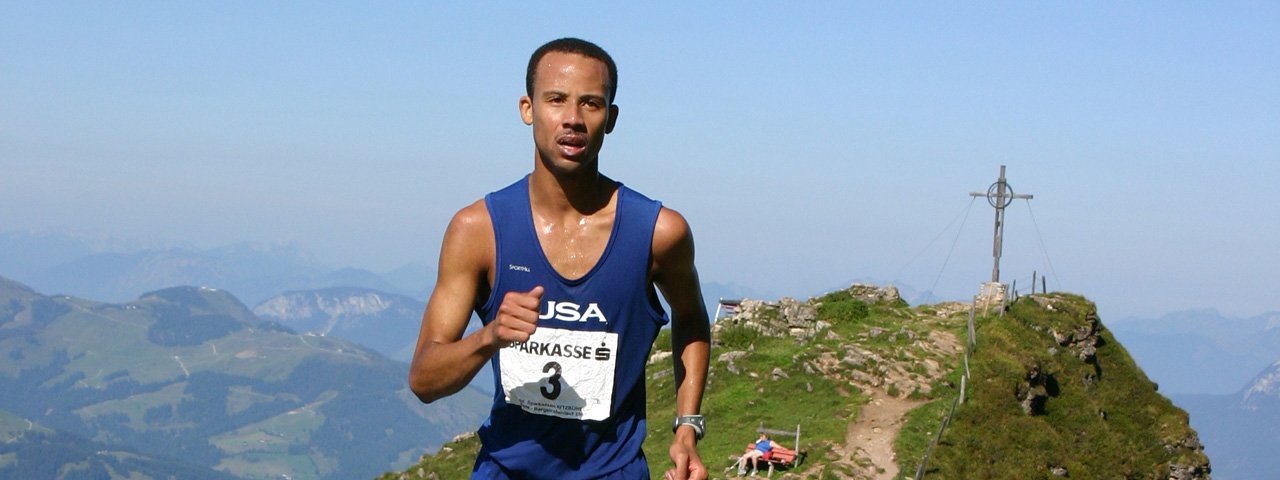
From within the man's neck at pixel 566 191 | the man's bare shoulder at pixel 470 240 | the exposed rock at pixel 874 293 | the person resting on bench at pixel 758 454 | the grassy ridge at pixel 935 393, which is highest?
the exposed rock at pixel 874 293

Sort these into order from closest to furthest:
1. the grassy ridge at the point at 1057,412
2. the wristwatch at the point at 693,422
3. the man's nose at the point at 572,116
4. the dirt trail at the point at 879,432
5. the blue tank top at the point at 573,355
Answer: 1. the man's nose at the point at 572,116
2. the blue tank top at the point at 573,355
3. the wristwatch at the point at 693,422
4. the dirt trail at the point at 879,432
5. the grassy ridge at the point at 1057,412

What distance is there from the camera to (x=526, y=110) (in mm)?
5176

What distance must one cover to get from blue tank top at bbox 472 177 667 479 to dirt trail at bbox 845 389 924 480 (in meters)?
16.8

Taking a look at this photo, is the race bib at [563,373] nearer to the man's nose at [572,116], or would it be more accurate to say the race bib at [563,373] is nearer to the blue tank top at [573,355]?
the blue tank top at [573,355]

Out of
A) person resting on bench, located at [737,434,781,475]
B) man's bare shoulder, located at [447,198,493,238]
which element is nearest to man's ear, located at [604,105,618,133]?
man's bare shoulder, located at [447,198,493,238]

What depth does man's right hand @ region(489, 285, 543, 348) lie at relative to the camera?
432 centimetres

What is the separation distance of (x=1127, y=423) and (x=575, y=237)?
97.0ft

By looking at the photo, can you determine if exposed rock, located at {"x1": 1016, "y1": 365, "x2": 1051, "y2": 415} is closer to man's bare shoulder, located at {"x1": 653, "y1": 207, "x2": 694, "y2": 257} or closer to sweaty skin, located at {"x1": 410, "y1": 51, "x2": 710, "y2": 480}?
man's bare shoulder, located at {"x1": 653, "y1": 207, "x2": 694, "y2": 257}

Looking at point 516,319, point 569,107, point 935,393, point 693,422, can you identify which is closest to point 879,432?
point 935,393

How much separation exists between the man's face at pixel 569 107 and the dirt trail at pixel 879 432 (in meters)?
17.3

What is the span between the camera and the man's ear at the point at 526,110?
5.14 metres

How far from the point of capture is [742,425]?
24.6 metres

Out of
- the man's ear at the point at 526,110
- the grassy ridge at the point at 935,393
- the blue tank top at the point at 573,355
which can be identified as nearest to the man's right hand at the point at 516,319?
the blue tank top at the point at 573,355

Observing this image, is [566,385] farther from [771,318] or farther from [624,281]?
[771,318]
